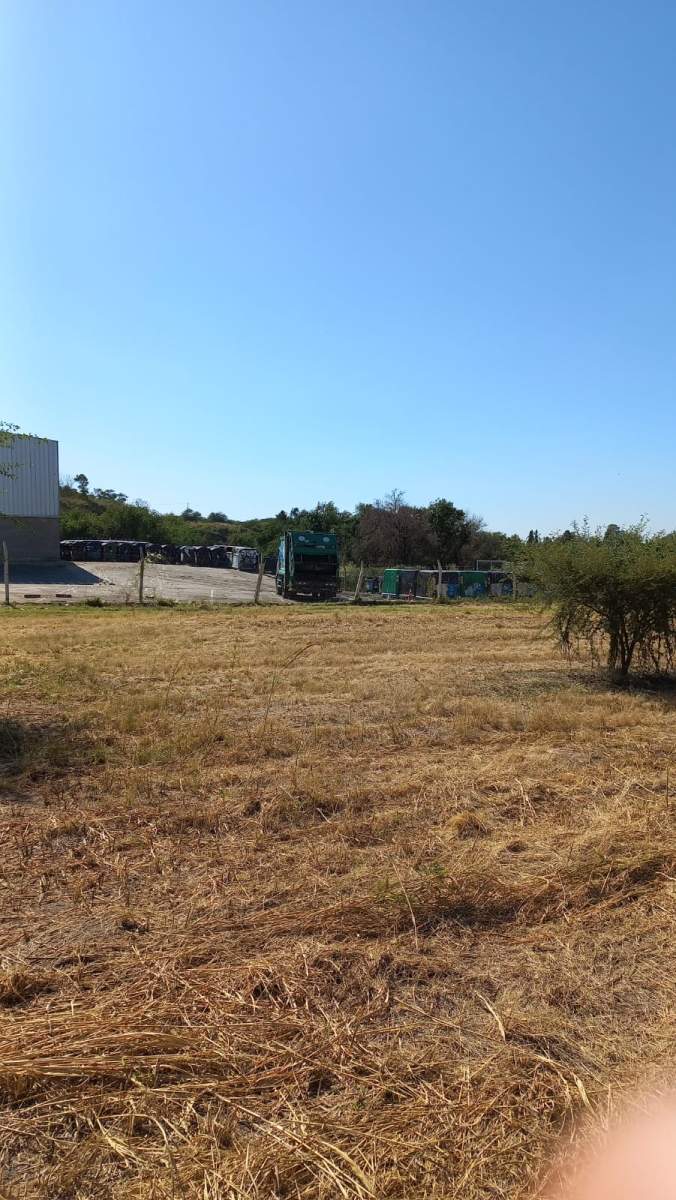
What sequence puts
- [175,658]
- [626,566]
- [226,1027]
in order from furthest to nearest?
[175,658] → [626,566] → [226,1027]

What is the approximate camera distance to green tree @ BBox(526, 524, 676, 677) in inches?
398

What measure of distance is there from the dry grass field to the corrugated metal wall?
38.2 metres

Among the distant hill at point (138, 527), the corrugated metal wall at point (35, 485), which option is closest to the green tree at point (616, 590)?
the corrugated metal wall at point (35, 485)

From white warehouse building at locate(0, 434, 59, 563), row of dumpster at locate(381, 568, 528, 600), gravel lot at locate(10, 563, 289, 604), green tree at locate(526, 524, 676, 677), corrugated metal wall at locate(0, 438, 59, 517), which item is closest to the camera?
green tree at locate(526, 524, 676, 677)

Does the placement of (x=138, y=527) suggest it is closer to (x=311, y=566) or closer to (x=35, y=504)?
(x=35, y=504)

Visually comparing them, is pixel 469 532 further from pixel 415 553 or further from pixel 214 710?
pixel 214 710

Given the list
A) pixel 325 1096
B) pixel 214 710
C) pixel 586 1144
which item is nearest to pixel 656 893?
pixel 586 1144

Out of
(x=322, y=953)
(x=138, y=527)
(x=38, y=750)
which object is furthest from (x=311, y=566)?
(x=138, y=527)

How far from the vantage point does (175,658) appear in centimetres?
1248

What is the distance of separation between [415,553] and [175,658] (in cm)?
4174

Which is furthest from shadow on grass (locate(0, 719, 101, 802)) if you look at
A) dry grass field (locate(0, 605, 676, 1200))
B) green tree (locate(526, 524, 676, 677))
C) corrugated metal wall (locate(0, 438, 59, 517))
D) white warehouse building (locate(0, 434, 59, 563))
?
white warehouse building (locate(0, 434, 59, 563))

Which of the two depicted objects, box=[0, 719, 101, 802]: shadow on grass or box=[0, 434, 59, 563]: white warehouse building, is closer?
box=[0, 719, 101, 802]: shadow on grass

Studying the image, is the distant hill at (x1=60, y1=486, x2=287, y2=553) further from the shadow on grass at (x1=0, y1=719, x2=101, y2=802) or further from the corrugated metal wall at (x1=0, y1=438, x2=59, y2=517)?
the shadow on grass at (x1=0, y1=719, x2=101, y2=802)

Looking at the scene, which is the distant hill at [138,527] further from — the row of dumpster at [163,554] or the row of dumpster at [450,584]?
the row of dumpster at [450,584]
